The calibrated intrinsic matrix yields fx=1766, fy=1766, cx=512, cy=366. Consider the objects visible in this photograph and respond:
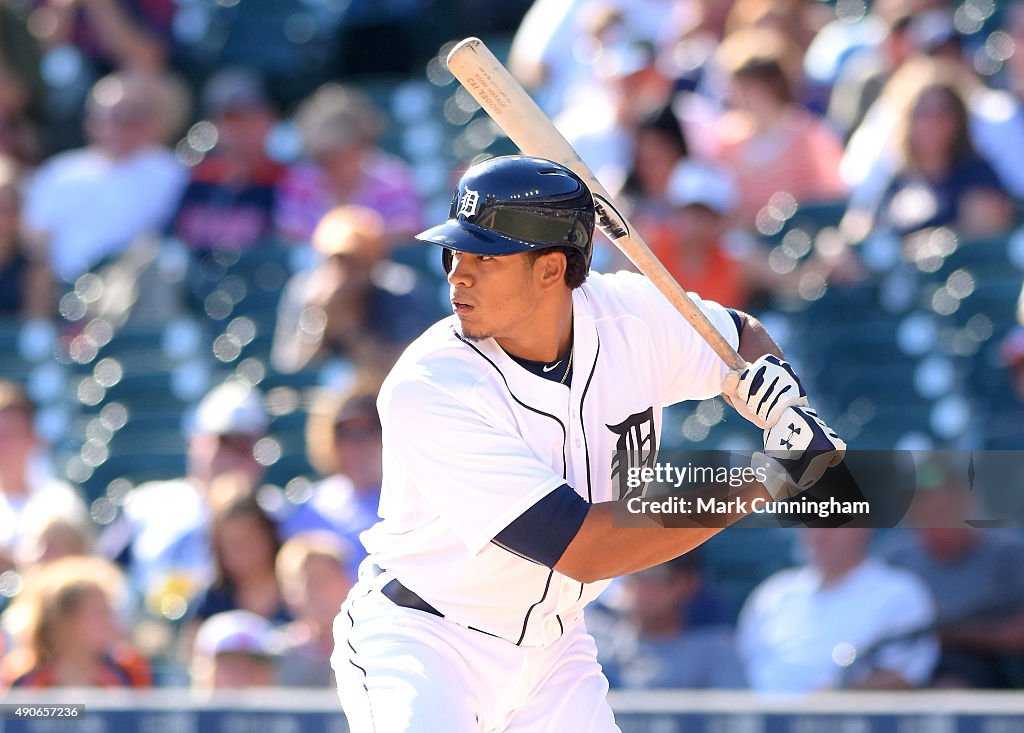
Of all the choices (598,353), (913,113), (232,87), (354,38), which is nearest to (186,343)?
(232,87)

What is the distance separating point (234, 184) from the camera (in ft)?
25.5

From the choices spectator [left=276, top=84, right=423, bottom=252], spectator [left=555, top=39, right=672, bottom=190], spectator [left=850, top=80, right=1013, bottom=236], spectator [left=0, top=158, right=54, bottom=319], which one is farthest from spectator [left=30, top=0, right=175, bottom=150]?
spectator [left=850, top=80, right=1013, bottom=236]

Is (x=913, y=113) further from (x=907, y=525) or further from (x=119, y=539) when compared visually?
(x=119, y=539)

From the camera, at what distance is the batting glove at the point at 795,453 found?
3166 mm

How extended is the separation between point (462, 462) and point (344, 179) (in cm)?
433

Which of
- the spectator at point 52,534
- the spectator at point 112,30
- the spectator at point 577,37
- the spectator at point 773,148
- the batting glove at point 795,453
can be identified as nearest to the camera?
the batting glove at point 795,453

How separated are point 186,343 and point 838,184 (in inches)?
110

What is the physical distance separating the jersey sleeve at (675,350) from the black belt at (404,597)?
66cm

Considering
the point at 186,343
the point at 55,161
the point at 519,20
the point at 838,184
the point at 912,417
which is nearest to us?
the point at 912,417

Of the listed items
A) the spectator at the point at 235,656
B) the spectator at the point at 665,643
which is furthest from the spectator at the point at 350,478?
the spectator at the point at 665,643

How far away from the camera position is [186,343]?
24.6 feet

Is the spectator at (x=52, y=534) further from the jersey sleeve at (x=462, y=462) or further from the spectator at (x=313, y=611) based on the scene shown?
the jersey sleeve at (x=462, y=462)

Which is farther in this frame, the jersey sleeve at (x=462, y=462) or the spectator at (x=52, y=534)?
the spectator at (x=52, y=534)

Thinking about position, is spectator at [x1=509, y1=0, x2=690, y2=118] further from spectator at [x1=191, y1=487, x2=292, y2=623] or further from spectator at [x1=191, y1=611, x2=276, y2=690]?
spectator at [x1=191, y1=611, x2=276, y2=690]
